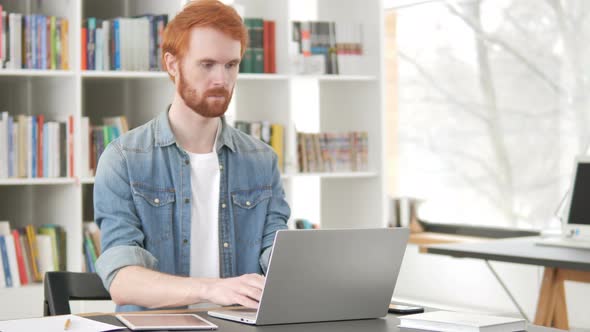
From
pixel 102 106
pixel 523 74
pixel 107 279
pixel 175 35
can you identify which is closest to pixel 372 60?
pixel 523 74

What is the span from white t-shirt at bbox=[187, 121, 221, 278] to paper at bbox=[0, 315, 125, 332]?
A: 57 centimetres

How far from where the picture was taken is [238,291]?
1.85 meters

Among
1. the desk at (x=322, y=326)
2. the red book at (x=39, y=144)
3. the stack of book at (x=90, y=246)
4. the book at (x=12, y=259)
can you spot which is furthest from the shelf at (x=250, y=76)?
the desk at (x=322, y=326)

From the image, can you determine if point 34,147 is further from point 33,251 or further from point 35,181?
point 33,251

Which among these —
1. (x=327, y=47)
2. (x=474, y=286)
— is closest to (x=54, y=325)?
(x=327, y=47)

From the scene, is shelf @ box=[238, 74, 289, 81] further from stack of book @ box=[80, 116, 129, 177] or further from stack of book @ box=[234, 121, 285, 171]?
stack of book @ box=[80, 116, 129, 177]

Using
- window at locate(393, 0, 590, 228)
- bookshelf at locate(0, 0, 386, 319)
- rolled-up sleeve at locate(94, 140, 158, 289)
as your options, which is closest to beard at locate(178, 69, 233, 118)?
rolled-up sleeve at locate(94, 140, 158, 289)

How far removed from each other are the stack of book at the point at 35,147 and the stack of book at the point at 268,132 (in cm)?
86

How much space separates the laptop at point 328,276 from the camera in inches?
68.2

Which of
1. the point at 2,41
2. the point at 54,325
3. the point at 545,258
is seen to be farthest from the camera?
the point at 2,41

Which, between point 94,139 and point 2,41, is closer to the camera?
point 2,41

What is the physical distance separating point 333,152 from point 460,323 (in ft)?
9.80

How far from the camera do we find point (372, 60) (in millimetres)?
4750

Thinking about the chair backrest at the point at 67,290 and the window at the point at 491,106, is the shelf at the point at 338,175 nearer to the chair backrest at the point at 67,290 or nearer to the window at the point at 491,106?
the window at the point at 491,106
